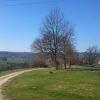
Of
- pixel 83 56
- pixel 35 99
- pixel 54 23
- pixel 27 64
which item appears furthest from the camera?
pixel 83 56

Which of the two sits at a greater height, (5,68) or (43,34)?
(43,34)

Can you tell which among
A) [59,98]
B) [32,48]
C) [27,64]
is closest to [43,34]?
[32,48]

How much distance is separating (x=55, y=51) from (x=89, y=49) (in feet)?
269

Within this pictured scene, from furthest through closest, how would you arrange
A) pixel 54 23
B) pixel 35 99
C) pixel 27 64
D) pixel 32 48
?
pixel 27 64 < pixel 32 48 < pixel 54 23 < pixel 35 99

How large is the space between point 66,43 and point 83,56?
7258 cm

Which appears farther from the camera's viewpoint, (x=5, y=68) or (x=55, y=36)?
(x=5, y=68)

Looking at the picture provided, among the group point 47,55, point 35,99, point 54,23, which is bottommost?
point 35,99

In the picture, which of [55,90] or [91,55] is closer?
[55,90]

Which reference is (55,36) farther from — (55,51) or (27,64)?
(27,64)

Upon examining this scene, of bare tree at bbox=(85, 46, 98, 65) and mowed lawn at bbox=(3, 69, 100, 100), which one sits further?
bare tree at bbox=(85, 46, 98, 65)

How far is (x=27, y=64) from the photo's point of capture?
291 ft

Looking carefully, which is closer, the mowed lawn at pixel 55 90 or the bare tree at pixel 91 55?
the mowed lawn at pixel 55 90

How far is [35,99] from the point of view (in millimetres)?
16875

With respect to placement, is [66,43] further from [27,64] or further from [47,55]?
[27,64]
